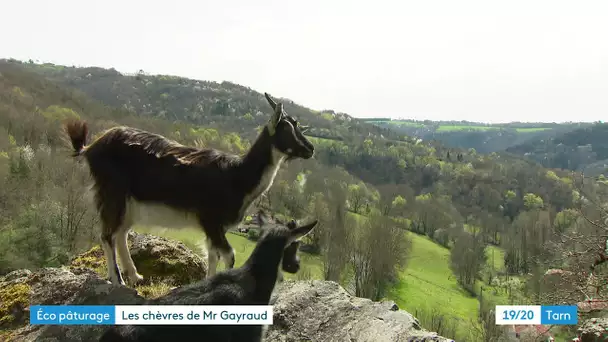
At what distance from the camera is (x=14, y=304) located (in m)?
6.58

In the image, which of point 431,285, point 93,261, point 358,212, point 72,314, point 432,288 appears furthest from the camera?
point 358,212

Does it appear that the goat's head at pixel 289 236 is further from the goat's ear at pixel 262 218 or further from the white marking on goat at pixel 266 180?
the white marking on goat at pixel 266 180

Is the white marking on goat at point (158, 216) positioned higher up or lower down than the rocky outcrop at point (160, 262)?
higher up

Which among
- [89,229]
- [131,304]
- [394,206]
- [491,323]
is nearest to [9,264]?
[89,229]

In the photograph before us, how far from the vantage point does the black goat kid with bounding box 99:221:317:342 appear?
4746 mm

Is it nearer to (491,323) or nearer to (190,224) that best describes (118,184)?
(190,224)

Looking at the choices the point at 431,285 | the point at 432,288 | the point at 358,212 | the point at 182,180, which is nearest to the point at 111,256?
the point at 182,180

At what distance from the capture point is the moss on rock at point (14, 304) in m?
6.39

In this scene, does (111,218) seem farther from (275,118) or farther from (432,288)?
(432,288)

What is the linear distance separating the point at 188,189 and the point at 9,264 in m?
30.0
